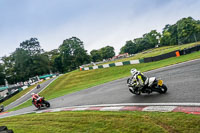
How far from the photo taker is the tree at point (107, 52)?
13088cm

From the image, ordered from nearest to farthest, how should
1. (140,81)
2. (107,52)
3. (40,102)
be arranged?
(140,81)
(40,102)
(107,52)

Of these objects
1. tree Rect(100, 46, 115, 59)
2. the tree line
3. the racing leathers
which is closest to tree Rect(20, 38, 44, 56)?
the tree line

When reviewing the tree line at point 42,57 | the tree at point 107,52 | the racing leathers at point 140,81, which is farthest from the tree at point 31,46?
the racing leathers at point 140,81

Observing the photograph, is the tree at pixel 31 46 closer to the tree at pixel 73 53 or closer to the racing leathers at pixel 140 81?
the tree at pixel 73 53

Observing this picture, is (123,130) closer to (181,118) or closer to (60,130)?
(181,118)

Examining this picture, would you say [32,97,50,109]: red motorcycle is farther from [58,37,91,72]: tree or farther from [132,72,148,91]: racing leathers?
[58,37,91,72]: tree

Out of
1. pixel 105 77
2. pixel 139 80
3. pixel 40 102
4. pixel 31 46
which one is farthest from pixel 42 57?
pixel 139 80

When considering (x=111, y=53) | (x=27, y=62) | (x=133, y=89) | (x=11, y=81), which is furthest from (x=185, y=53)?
(x=111, y=53)

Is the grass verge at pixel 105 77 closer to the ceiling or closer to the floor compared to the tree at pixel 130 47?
closer to the floor

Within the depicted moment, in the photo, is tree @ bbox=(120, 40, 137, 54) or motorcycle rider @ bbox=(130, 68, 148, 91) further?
tree @ bbox=(120, 40, 137, 54)

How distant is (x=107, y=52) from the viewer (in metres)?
134

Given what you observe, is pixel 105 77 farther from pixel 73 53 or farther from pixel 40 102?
pixel 73 53

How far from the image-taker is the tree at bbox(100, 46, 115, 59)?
429 feet

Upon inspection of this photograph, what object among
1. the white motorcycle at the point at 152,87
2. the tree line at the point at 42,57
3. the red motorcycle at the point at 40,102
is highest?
the tree line at the point at 42,57
